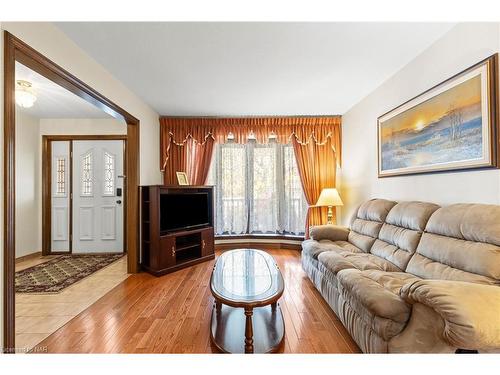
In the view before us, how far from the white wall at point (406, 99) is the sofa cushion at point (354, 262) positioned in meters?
0.76

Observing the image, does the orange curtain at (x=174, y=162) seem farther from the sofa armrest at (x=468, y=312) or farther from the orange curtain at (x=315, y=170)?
the sofa armrest at (x=468, y=312)

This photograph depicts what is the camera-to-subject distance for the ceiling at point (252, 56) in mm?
1771

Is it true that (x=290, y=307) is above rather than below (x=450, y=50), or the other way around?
below

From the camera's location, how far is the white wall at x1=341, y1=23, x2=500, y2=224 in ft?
5.27

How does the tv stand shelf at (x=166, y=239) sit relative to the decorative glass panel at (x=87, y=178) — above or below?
below

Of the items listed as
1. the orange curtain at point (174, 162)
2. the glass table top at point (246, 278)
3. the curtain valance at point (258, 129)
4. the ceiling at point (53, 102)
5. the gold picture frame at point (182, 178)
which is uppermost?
the ceiling at point (53, 102)

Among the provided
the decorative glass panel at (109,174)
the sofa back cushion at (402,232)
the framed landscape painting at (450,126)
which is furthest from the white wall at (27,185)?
the framed landscape painting at (450,126)

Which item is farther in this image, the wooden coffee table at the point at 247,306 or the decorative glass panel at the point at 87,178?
the decorative glass panel at the point at 87,178

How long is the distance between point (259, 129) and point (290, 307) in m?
2.94

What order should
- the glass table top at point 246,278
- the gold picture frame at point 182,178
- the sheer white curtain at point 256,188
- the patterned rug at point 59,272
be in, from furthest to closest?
the sheer white curtain at point 256,188 → the gold picture frame at point 182,178 → the patterned rug at point 59,272 → the glass table top at point 246,278

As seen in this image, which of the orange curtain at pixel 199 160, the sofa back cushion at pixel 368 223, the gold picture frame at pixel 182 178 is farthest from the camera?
the orange curtain at pixel 199 160
